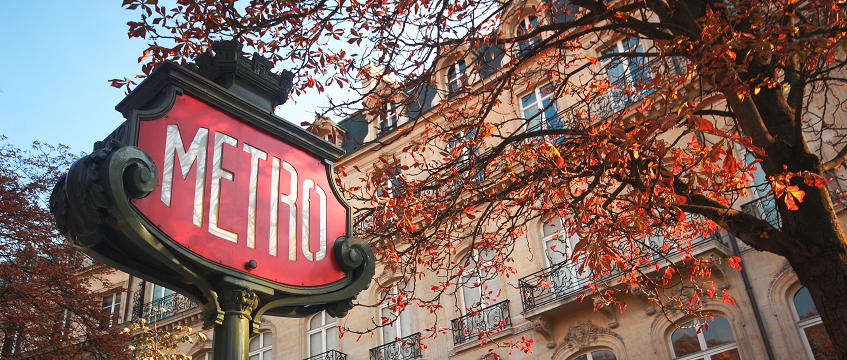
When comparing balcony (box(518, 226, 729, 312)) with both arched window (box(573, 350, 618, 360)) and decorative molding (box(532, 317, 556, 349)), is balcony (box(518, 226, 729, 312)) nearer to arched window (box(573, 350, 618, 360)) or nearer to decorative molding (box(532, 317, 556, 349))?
decorative molding (box(532, 317, 556, 349))

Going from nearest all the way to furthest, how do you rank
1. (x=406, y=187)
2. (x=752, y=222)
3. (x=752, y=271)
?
(x=752, y=222), (x=406, y=187), (x=752, y=271)

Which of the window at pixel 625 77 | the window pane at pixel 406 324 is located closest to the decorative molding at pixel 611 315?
the window at pixel 625 77

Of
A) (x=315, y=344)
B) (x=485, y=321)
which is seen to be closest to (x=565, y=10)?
(x=485, y=321)

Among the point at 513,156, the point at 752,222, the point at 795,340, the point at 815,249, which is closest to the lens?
the point at 815,249

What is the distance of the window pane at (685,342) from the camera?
15.2m

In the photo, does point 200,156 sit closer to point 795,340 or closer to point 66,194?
point 66,194

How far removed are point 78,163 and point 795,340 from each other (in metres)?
15.2

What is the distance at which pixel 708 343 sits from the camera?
15.0 m

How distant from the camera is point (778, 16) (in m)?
6.21

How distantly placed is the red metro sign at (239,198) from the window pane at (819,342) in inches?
554

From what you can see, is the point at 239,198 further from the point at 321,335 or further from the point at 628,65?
the point at 321,335

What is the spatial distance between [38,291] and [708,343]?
634 inches

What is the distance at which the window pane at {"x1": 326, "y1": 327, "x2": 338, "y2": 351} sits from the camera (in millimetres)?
21672

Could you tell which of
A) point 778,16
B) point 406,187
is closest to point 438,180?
point 406,187
